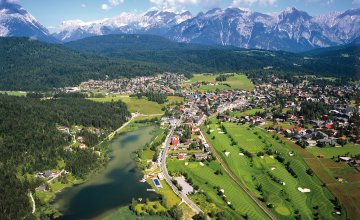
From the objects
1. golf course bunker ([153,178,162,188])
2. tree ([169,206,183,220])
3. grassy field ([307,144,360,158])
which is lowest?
golf course bunker ([153,178,162,188])

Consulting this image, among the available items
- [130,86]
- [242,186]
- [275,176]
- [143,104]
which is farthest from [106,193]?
[130,86]

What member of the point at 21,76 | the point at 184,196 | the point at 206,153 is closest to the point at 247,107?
the point at 206,153

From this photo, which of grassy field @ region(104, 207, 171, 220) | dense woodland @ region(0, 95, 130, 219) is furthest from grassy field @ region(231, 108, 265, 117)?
grassy field @ region(104, 207, 171, 220)

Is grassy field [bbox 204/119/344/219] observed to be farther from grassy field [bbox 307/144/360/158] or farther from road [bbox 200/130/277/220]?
grassy field [bbox 307/144/360/158]

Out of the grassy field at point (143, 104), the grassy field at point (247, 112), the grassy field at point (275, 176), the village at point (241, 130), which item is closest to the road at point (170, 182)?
the village at point (241, 130)

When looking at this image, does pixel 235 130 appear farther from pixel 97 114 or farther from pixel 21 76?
pixel 21 76

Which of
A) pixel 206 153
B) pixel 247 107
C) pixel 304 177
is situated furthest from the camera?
pixel 247 107

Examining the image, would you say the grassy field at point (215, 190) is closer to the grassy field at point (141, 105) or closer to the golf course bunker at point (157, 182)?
the golf course bunker at point (157, 182)

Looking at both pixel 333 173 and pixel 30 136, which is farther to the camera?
pixel 30 136
